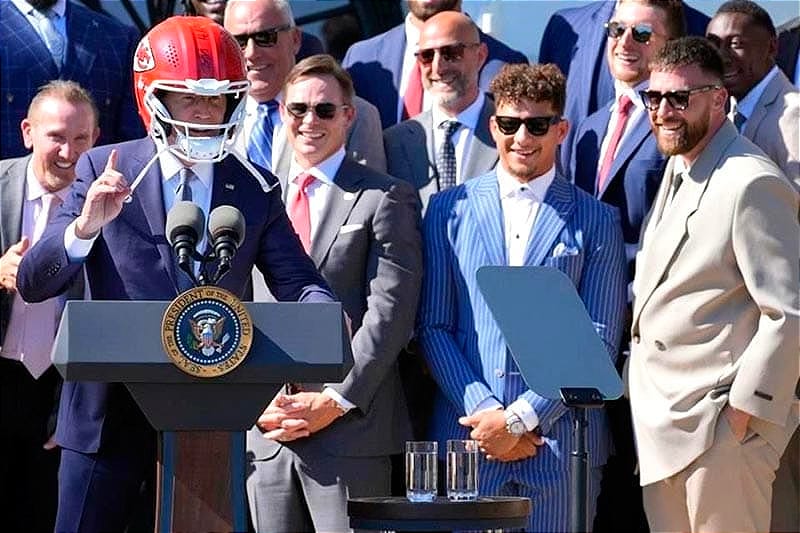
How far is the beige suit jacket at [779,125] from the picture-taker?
254 inches

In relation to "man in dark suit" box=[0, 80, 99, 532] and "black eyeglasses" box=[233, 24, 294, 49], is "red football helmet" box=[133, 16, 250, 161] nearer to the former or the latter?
"man in dark suit" box=[0, 80, 99, 532]

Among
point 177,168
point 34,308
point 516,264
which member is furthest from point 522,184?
point 34,308

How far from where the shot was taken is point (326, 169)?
20.8 ft

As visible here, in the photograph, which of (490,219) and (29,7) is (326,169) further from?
(29,7)

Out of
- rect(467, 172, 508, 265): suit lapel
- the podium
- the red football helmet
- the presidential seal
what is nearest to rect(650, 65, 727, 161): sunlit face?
rect(467, 172, 508, 265): suit lapel

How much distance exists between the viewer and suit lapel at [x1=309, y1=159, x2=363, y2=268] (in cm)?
620

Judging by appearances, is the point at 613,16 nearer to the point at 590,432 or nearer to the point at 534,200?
the point at 534,200

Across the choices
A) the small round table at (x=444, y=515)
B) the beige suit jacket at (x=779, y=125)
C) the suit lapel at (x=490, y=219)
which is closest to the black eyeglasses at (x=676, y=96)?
the beige suit jacket at (x=779, y=125)

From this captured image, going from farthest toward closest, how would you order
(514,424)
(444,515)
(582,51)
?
1. (582,51)
2. (514,424)
3. (444,515)

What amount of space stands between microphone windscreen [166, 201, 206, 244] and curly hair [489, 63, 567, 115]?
2.45 m

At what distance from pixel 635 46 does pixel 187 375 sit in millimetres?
3284

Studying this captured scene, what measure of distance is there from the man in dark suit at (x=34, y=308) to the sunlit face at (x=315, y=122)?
866 mm

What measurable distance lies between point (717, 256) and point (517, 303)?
173 cm

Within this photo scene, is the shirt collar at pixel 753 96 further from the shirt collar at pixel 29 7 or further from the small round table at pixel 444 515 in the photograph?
the shirt collar at pixel 29 7
